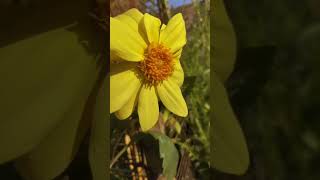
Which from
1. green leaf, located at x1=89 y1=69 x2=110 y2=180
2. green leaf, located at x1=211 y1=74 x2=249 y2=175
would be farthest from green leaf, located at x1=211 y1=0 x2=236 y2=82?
green leaf, located at x1=89 y1=69 x2=110 y2=180

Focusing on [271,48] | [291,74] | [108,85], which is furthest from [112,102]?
[291,74]

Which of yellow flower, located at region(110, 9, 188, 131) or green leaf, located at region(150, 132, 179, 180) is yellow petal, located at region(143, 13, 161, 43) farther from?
green leaf, located at region(150, 132, 179, 180)

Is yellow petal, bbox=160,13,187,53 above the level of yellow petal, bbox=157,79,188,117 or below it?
above

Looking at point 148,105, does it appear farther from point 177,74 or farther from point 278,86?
point 278,86

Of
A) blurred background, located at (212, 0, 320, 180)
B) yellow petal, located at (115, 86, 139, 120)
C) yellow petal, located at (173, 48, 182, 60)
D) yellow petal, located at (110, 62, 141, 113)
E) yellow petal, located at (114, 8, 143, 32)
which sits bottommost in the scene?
blurred background, located at (212, 0, 320, 180)

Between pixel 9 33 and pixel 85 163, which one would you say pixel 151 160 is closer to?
pixel 85 163

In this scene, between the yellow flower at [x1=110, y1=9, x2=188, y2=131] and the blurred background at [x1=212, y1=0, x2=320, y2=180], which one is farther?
the blurred background at [x1=212, y1=0, x2=320, y2=180]
